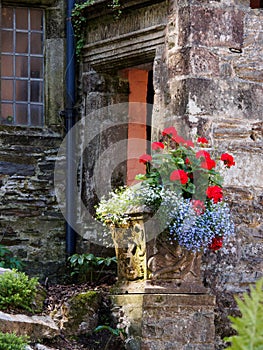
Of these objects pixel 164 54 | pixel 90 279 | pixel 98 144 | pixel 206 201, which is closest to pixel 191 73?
pixel 164 54

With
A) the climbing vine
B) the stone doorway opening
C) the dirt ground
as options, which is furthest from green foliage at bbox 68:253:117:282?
the climbing vine

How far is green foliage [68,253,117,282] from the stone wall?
18.5 inches

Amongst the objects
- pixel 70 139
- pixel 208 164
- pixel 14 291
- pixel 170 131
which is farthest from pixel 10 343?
pixel 70 139

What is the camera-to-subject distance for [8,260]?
7.16 meters

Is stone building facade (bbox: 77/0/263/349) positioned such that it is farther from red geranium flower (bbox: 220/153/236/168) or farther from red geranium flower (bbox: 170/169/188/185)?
red geranium flower (bbox: 170/169/188/185)

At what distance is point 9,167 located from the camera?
7586 mm

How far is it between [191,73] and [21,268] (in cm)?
262

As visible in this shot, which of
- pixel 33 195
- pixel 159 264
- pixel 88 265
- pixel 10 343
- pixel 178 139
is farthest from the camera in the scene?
pixel 33 195

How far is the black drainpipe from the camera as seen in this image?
7590 millimetres

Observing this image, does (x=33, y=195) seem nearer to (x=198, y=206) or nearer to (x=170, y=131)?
(x=170, y=131)

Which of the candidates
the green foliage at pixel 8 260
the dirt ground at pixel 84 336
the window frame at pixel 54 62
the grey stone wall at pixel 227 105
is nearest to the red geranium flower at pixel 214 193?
the grey stone wall at pixel 227 105

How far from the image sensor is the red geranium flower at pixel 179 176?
541 cm

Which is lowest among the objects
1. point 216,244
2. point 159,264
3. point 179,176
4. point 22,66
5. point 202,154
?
point 159,264

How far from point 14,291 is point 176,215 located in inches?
52.5
